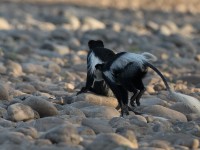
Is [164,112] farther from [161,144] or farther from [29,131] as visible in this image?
[29,131]

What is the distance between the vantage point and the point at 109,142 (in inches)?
→ 191

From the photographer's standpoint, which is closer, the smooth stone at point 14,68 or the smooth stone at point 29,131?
the smooth stone at point 29,131

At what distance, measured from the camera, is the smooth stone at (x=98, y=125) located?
5493mm

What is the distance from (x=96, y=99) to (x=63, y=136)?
1999 mm

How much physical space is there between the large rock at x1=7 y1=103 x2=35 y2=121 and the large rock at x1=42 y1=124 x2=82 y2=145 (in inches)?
33.7

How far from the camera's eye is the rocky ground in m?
5.08

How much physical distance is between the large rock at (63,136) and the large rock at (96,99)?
72.1 inches

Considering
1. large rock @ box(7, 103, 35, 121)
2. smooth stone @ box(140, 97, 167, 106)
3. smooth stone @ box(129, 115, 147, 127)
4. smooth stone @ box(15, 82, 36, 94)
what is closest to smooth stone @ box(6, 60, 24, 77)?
smooth stone @ box(15, 82, 36, 94)

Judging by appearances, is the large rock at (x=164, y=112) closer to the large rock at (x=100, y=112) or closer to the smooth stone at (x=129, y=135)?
the large rock at (x=100, y=112)

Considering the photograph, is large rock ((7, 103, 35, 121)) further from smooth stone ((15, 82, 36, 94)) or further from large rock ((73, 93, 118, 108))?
smooth stone ((15, 82, 36, 94))

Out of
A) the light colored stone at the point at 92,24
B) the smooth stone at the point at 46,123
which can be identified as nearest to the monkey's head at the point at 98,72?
the smooth stone at the point at 46,123

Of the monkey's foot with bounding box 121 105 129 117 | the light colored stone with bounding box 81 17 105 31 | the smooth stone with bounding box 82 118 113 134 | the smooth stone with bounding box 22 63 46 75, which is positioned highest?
the smooth stone with bounding box 82 118 113 134

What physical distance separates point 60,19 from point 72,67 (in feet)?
24.6

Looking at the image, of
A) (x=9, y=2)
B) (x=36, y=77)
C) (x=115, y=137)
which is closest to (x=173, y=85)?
(x=36, y=77)
